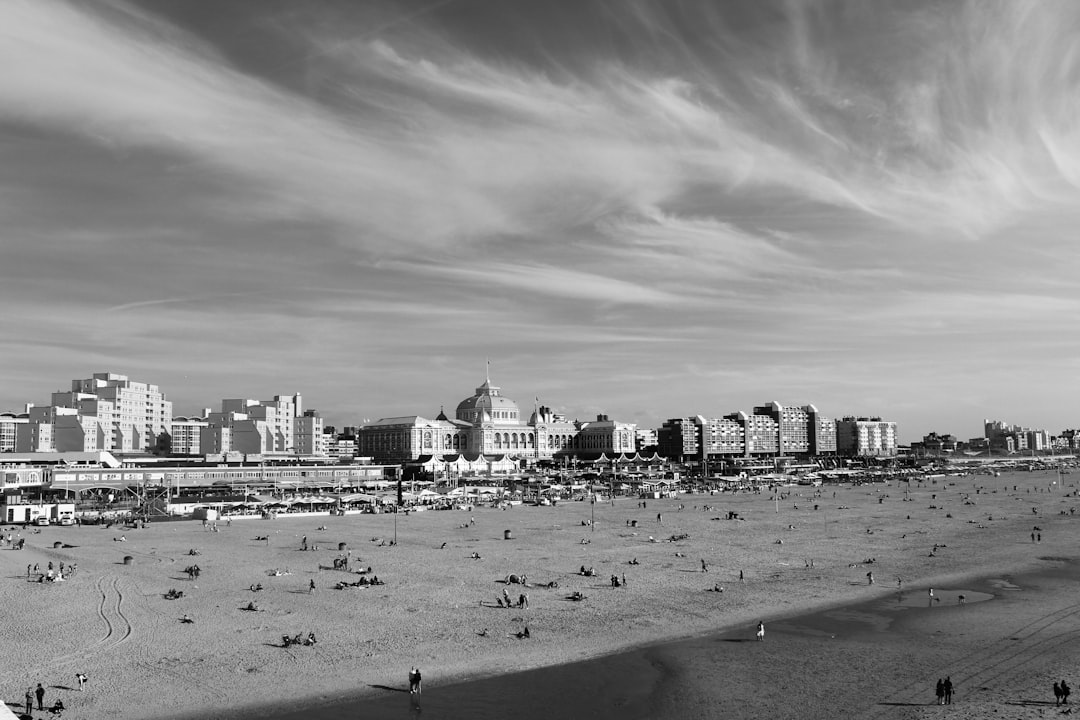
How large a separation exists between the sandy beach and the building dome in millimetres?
126668

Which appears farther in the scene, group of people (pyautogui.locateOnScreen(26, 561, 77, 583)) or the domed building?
the domed building

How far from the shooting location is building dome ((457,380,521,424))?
193125 mm

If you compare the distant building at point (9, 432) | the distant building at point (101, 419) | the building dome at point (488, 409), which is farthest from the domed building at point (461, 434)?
the distant building at point (9, 432)

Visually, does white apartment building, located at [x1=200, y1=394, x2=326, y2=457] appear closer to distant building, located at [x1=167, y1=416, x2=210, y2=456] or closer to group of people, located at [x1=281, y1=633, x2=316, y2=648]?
distant building, located at [x1=167, y1=416, x2=210, y2=456]

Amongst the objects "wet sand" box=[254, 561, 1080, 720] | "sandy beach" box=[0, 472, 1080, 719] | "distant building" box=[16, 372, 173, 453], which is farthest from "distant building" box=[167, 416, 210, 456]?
"wet sand" box=[254, 561, 1080, 720]

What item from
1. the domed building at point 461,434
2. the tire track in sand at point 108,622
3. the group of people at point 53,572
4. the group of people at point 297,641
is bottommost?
the group of people at point 297,641

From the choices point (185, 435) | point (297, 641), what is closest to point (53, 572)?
point (297, 641)

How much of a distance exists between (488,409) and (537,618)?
15970 cm

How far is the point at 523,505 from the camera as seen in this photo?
98.9m

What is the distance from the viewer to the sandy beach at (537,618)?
83.6 feet

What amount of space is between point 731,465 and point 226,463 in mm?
111720

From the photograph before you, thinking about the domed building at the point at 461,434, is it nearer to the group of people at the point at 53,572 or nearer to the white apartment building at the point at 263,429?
the white apartment building at the point at 263,429

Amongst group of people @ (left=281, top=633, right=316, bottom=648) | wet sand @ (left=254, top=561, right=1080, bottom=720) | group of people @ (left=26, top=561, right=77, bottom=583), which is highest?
group of people @ (left=26, top=561, right=77, bottom=583)

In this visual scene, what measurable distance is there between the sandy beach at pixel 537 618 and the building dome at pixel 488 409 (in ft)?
416
